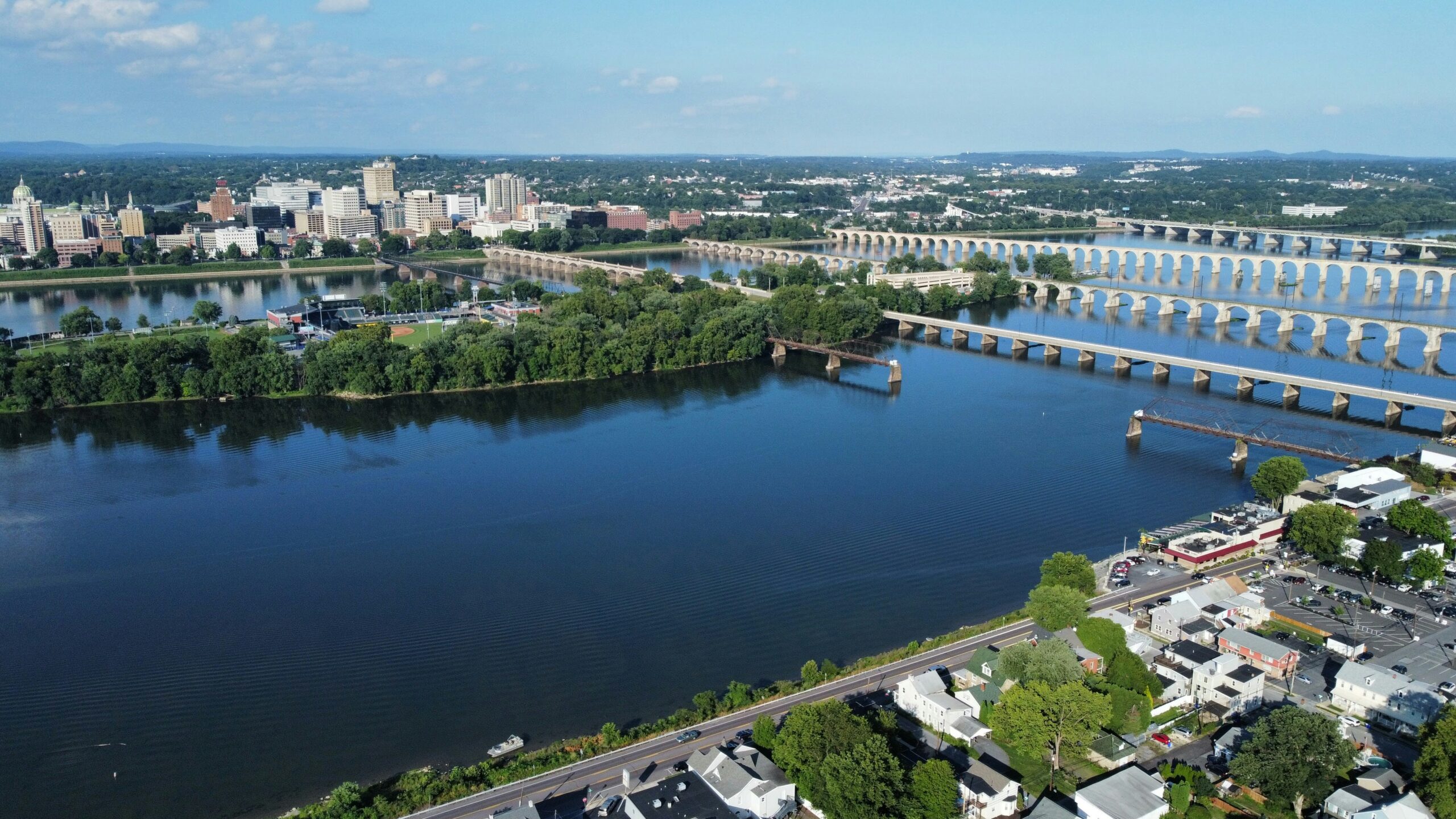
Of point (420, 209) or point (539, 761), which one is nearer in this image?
point (539, 761)

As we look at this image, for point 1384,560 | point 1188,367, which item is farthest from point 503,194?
point 1384,560

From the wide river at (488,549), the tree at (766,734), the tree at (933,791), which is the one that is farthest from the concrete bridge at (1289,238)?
the tree at (766,734)

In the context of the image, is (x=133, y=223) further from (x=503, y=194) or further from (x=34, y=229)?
(x=503, y=194)

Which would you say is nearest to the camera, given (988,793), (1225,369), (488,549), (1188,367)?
(988,793)

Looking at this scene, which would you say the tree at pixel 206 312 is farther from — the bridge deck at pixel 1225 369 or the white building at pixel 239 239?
the bridge deck at pixel 1225 369

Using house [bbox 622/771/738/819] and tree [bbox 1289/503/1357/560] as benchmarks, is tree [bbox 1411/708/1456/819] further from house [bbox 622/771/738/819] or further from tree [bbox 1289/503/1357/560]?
house [bbox 622/771/738/819]

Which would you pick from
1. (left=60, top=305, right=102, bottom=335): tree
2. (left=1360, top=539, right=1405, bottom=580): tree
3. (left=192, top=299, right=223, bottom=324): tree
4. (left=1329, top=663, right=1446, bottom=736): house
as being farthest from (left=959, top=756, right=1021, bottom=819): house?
(left=60, top=305, right=102, bottom=335): tree

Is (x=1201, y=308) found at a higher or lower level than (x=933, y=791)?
higher
